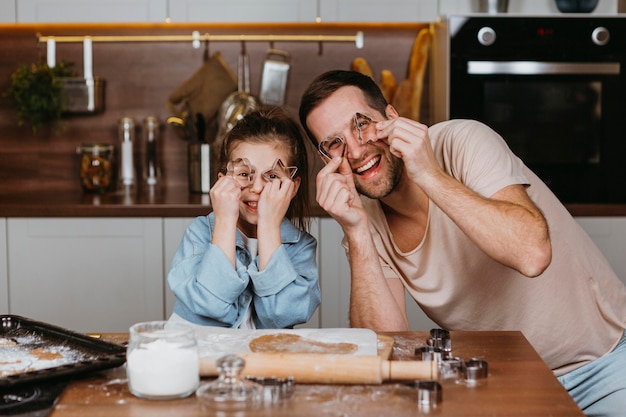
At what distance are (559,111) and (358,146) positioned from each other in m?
1.55

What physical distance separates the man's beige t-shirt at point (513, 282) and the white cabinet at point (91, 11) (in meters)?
1.72

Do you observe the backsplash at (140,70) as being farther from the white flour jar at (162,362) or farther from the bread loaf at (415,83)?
the white flour jar at (162,362)

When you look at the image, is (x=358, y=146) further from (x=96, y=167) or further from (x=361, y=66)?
(x=96, y=167)

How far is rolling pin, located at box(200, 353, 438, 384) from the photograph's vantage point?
1.18 meters

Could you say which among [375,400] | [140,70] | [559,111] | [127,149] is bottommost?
[375,400]

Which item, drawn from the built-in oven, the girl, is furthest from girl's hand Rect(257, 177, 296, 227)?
the built-in oven

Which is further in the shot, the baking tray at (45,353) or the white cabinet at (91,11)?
the white cabinet at (91,11)

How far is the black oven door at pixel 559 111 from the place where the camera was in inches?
122

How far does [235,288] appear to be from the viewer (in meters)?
1.61

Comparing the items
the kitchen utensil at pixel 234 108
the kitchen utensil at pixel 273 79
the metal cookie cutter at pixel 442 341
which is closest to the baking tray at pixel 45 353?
the metal cookie cutter at pixel 442 341

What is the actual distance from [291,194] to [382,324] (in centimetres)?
33

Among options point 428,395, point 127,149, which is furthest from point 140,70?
point 428,395

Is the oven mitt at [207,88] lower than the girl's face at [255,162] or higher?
higher

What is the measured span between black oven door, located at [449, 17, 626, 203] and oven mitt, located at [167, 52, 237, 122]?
3.21ft
